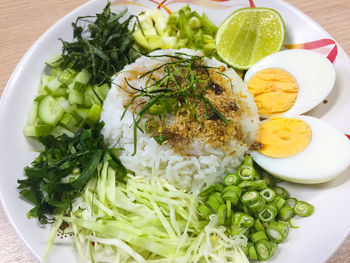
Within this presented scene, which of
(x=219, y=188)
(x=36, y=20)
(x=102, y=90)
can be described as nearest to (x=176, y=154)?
(x=219, y=188)

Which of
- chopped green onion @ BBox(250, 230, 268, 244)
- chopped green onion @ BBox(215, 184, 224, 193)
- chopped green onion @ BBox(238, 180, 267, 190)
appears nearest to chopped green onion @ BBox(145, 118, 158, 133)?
chopped green onion @ BBox(215, 184, 224, 193)

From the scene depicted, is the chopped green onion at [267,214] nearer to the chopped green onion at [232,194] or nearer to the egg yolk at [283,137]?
the chopped green onion at [232,194]

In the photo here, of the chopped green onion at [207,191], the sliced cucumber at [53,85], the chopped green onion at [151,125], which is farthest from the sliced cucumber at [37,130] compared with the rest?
the chopped green onion at [207,191]

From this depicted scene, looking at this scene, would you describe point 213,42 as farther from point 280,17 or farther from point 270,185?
point 270,185

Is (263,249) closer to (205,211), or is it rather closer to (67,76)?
(205,211)

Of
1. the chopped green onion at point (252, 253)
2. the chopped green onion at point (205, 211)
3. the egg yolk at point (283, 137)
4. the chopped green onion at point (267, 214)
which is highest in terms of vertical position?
the egg yolk at point (283, 137)

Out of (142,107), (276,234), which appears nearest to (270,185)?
(276,234)

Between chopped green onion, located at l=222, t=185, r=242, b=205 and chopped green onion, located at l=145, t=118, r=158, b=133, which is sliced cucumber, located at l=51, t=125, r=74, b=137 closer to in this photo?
chopped green onion, located at l=145, t=118, r=158, b=133
